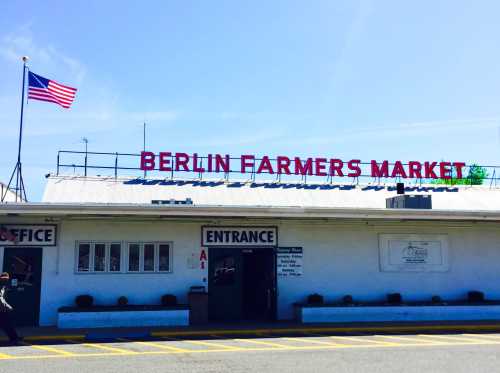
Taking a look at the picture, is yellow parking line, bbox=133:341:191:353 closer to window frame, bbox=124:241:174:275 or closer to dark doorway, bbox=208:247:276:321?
window frame, bbox=124:241:174:275

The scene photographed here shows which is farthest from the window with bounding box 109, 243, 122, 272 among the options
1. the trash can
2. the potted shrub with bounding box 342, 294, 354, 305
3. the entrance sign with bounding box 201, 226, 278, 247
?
the potted shrub with bounding box 342, 294, 354, 305

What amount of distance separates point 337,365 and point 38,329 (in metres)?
9.96

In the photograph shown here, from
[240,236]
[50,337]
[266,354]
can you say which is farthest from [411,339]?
[50,337]

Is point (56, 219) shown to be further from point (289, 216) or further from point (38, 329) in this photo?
point (289, 216)

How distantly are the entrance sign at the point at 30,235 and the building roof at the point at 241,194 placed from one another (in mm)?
2598

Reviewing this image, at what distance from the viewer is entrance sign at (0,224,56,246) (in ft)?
59.0

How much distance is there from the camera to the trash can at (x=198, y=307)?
59.7 feet

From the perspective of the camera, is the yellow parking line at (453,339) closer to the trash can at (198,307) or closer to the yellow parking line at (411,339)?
the yellow parking line at (411,339)

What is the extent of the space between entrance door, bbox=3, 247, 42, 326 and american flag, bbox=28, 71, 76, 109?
7.55 metres

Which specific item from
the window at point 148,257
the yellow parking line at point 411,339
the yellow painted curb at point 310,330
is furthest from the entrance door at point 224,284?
the yellow parking line at point 411,339

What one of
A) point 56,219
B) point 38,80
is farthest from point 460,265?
point 38,80

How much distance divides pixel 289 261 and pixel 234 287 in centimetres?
221

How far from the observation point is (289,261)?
19.8 m

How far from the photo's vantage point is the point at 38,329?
56.0 feet
